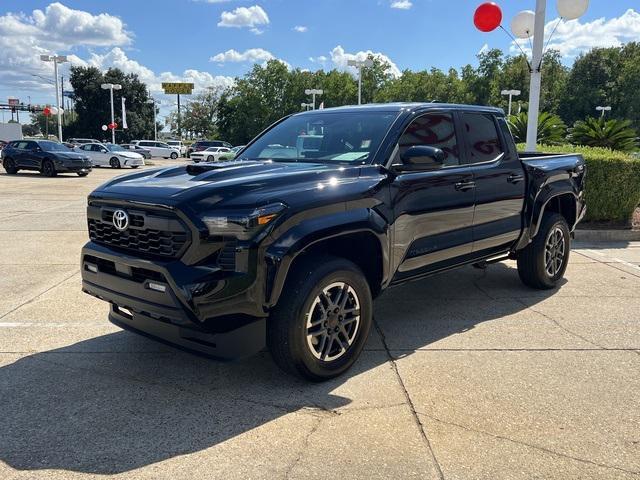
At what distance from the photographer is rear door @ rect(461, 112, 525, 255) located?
498 cm

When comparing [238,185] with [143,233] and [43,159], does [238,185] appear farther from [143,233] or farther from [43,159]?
[43,159]

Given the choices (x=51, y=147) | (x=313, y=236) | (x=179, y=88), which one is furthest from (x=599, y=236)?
(x=179, y=88)

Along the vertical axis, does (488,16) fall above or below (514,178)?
above

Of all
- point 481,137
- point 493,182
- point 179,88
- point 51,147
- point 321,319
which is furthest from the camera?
point 179,88

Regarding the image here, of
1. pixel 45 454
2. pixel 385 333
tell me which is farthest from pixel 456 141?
pixel 45 454

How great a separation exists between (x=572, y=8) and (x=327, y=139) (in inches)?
317

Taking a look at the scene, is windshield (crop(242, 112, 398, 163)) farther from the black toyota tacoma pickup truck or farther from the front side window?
the front side window

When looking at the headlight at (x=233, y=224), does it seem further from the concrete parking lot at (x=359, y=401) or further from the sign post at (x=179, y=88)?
the sign post at (x=179, y=88)

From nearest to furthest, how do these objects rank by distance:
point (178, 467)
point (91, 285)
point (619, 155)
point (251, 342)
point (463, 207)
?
point (178, 467), point (251, 342), point (91, 285), point (463, 207), point (619, 155)

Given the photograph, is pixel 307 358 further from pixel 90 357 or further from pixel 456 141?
pixel 456 141

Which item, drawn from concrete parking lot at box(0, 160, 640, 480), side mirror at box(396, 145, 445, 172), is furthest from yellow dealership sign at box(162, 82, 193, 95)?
side mirror at box(396, 145, 445, 172)

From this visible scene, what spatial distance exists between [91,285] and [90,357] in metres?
0.70

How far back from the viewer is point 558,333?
4.86 meters

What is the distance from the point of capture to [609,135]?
A: 1333 centimetres
